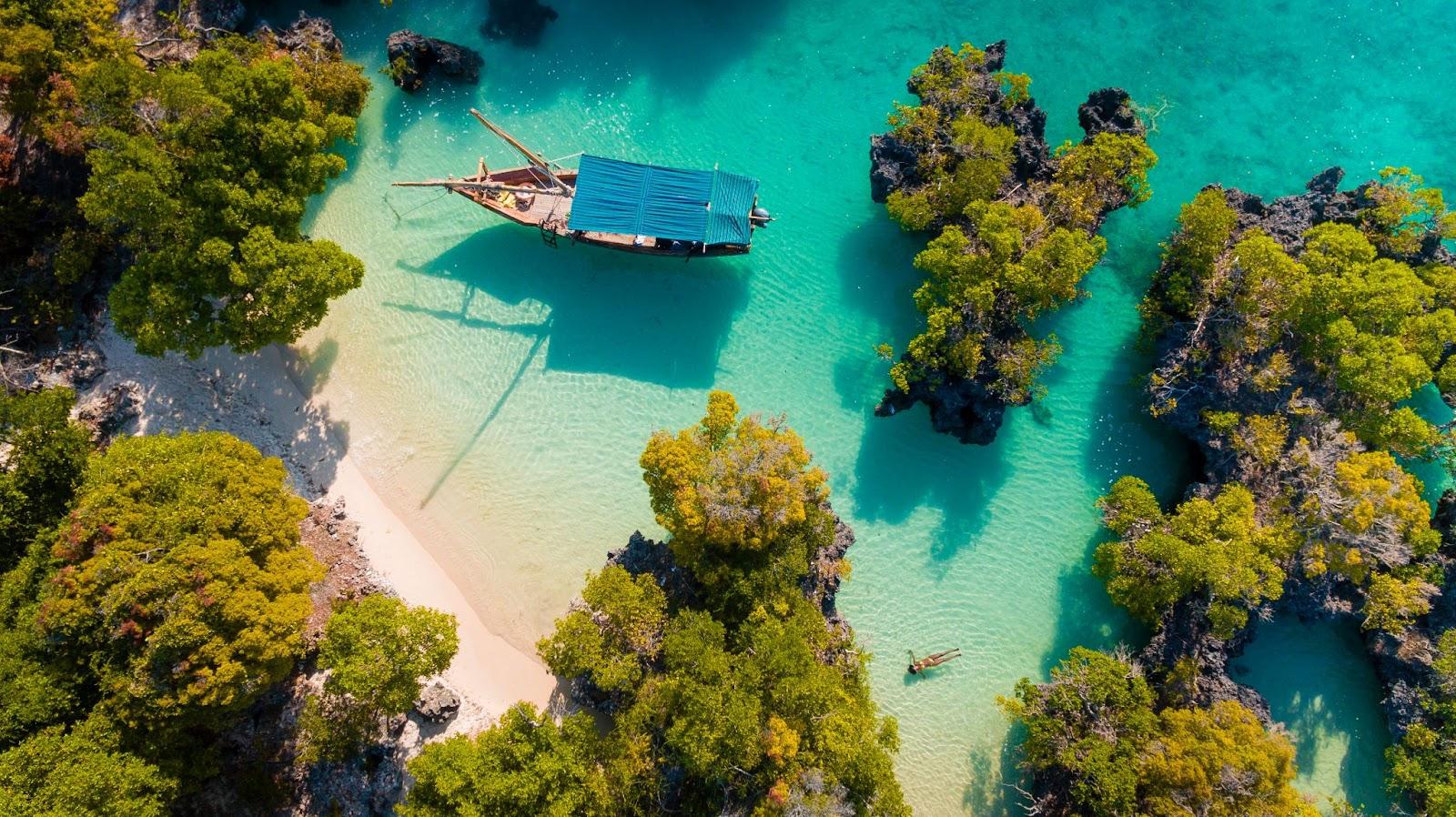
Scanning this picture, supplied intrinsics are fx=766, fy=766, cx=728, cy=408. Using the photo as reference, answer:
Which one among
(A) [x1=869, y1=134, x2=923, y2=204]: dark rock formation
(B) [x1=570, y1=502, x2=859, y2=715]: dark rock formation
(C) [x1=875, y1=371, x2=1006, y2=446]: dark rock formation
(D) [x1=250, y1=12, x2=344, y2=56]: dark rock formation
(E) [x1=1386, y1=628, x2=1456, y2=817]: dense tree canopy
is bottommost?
(B) [x1=570, y1=502, x2=859, y2=715]: dark rock formation

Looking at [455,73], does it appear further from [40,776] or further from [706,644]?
[40,776]

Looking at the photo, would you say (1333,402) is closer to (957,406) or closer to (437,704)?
(957,406)

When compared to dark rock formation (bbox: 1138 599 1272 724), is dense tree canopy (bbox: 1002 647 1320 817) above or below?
below

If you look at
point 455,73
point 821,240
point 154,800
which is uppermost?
point 455,73

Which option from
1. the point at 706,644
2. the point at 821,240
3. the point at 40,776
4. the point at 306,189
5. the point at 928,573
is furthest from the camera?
the point at 821,240

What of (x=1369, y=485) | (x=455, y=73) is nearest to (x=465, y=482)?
(x=455, y=73)

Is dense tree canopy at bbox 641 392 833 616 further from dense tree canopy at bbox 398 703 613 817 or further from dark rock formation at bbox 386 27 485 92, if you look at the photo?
dark rock formation at bbox 386 27 485 92

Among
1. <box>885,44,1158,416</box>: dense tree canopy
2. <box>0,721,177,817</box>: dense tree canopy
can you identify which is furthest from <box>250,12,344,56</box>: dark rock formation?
<box>0,721,177,817</box>: dense tree canopy

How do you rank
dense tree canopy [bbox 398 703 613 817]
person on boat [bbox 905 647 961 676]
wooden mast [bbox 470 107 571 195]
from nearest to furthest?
dense tree canopy [bbox 398 703 613 817] → person on boat [bbox 905 647 961 676] → wooden mast [bbox 470 107 571 195]
